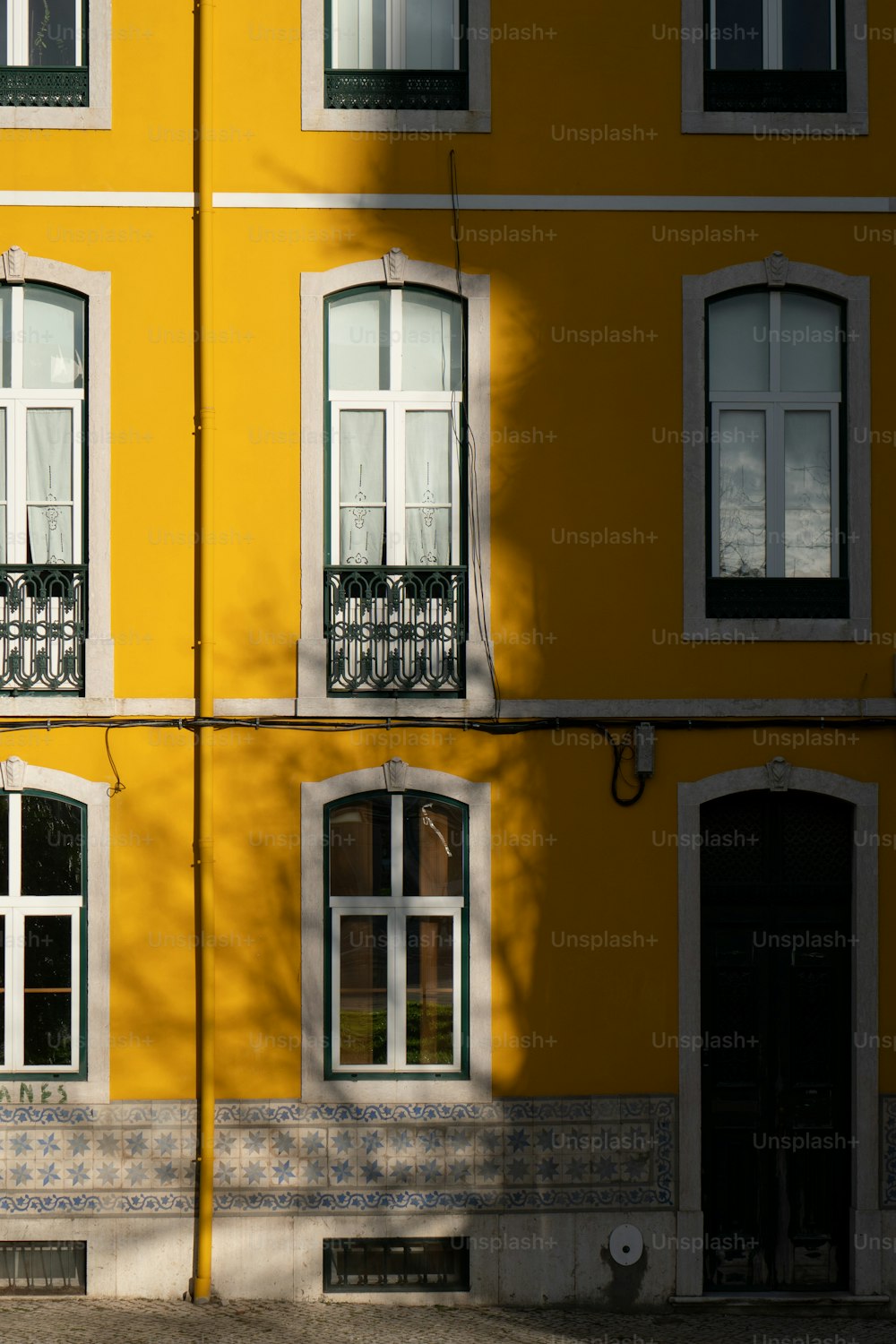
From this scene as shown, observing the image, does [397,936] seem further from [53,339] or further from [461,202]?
[461,202]

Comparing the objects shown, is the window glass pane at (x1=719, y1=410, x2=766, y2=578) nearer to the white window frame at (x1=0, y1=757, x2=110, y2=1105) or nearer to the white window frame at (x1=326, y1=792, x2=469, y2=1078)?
the white window frame at (x1=326, y1=792, x2=469, y2=1078)

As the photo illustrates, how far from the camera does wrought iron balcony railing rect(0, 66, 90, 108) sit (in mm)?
11414

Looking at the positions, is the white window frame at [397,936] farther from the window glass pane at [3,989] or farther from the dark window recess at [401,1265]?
the window glass pane at [3,989]

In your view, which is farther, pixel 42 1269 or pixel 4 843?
pixel 4 843

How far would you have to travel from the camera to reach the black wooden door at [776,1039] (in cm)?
1145

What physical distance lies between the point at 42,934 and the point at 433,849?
2.90 meters

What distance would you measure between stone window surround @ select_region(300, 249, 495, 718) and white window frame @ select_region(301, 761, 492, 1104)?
21.0 inches

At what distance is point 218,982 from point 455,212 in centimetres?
587

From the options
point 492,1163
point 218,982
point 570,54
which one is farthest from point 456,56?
point 492,1163

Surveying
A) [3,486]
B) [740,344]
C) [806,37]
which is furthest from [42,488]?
[806,37]

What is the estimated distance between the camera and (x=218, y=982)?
11219 mm

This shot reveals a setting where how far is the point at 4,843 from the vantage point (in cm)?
1129

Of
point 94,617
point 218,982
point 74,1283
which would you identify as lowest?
point 74,1283

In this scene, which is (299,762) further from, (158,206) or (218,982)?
(158,206)
